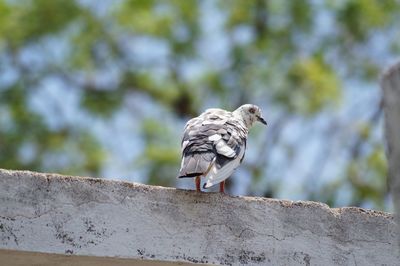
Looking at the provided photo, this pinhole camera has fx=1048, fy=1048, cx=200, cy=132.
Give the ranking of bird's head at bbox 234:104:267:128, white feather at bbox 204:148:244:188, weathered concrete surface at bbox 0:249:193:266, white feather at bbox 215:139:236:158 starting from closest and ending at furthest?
1. weathered concrete surface at bbox 0:249:193:266
2. white feather at bbox 204:148:244:188
3. white feather at bbox 215:139:236:158
4. bird's head at bbox 234:104:267:128

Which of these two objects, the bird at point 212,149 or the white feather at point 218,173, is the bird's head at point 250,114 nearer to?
the bird at point 212,149

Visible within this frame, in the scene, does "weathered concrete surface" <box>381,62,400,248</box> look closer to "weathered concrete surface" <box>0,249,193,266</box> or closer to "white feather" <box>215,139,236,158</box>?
"weathered concrete surface" <box>0,249,193,266</box>

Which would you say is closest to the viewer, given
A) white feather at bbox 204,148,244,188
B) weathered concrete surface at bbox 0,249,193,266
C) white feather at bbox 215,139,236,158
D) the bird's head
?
weathered concrete surface at bbox 0,249,193,266

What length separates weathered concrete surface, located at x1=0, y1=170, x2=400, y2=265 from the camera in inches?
205

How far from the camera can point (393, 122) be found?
3.56m

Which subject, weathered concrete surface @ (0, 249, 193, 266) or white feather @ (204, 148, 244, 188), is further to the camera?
white feather @ (204, 148, 244, 188)

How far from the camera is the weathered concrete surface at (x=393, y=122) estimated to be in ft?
11.5

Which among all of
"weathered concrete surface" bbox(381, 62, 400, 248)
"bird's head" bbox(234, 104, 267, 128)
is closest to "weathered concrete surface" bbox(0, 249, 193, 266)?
"weathered concrete surface" bbox(381, 62, 400, 248)

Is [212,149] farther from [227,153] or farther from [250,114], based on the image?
[250,114]

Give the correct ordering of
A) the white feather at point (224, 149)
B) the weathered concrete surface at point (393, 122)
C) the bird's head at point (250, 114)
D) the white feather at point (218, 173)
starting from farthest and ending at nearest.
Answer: the bird's head at point (250, 114) → the white feather at point (224, 149) → the white feather at point (218, 173) → the weathered concrete surface at point (393, 122)

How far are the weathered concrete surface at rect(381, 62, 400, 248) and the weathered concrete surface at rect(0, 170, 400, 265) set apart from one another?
1.98 m

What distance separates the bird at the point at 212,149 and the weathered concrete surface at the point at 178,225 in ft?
0.96

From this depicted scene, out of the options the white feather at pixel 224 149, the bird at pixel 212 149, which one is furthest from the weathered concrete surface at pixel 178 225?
the white feather at pixel 224 149

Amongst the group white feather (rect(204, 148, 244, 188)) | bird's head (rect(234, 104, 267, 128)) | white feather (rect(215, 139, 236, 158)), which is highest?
bird's head (rect(234, 104, 267, 128))
